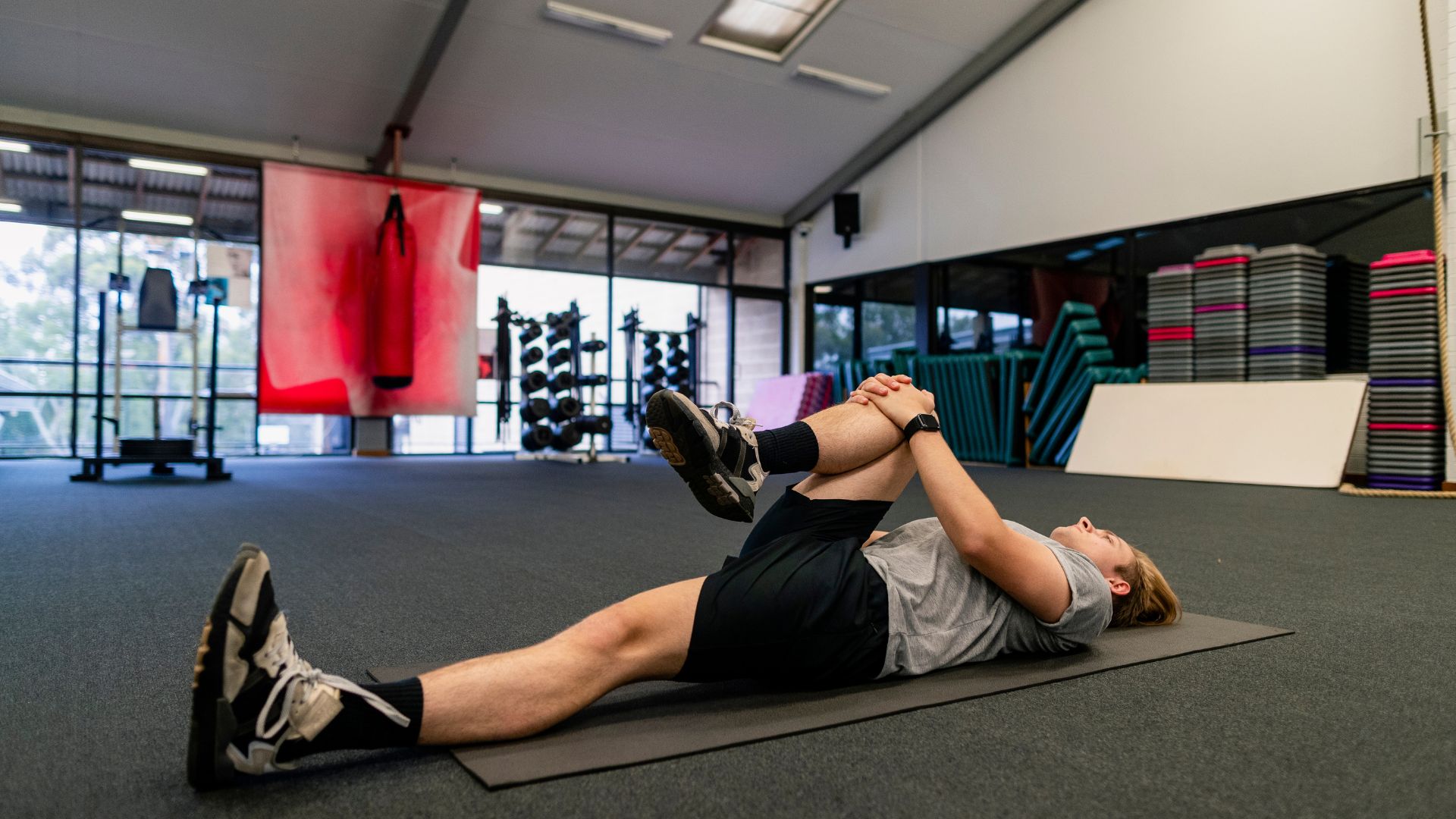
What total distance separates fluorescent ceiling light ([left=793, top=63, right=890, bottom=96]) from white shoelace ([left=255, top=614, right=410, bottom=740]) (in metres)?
7.85

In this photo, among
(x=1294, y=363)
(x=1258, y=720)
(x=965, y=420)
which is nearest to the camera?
(x=1258, y=720)

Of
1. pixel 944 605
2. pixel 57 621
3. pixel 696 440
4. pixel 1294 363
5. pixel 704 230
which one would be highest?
pixel 704 230

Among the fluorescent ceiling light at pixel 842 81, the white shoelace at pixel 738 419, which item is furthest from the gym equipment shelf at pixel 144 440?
the white shoelace at pixel 738 419

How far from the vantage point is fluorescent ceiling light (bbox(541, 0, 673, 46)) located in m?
7.14

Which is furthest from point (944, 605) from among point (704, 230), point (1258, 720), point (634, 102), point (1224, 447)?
point (704, 230)

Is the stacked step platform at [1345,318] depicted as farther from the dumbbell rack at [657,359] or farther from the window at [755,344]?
the window at [755,344]

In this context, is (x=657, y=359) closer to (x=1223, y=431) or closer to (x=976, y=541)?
(x=1223, y=431)

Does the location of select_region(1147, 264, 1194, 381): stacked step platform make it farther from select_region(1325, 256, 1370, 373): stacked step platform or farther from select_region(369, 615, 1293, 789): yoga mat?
select_region(369, 615, 1293, 789): yoga mat

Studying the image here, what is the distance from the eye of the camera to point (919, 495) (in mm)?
5012

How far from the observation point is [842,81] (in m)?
8.34

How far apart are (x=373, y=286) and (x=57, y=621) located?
701cm

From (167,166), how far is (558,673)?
29.4 feet

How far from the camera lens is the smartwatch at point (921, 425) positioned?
155cm

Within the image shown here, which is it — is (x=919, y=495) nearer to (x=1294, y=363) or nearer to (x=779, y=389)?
(x=1294, y=363)
